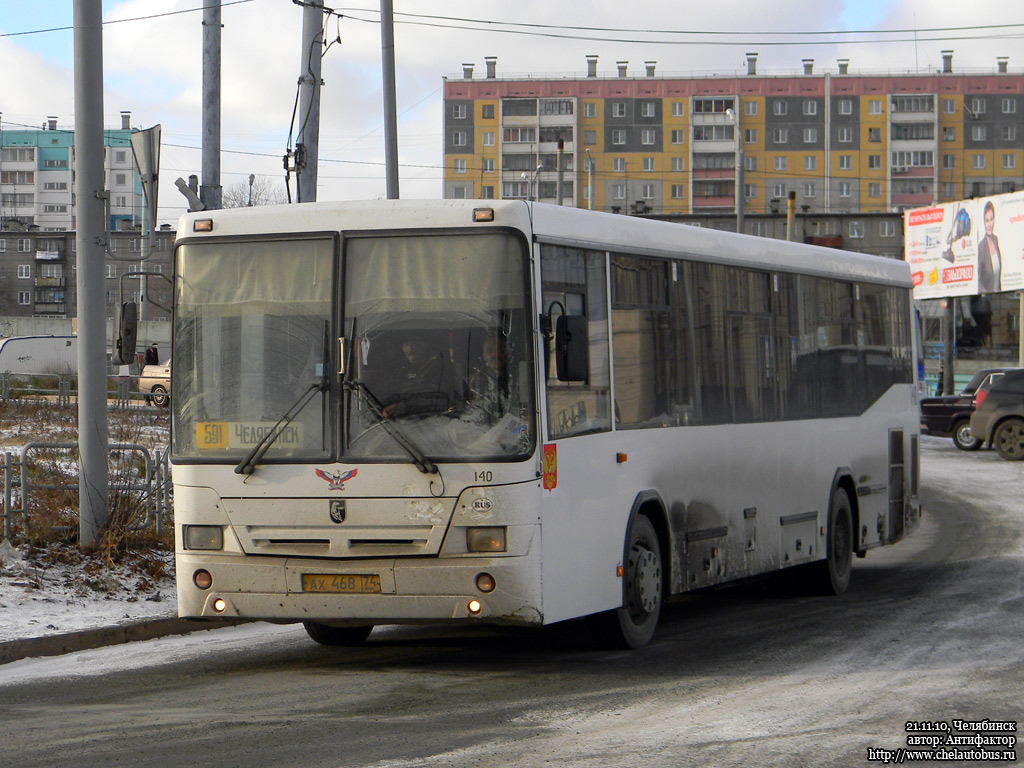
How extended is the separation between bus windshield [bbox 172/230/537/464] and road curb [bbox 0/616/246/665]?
4.83 feet

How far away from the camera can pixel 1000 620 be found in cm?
1120

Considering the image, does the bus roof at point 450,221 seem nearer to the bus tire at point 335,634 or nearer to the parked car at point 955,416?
the bus tire at point 335,634

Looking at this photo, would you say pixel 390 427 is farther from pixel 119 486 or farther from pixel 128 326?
pixel 119 486

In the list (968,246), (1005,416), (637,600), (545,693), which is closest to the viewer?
(545,693)

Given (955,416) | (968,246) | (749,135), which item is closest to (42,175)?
(749,135)

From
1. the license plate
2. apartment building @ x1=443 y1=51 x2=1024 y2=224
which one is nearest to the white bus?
the license plate

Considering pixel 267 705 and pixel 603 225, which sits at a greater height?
pixel 603 225

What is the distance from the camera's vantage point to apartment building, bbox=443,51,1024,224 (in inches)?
4924

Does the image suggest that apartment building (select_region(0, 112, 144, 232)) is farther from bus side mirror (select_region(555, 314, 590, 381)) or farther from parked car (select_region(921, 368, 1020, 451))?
bus side mirror (select_region(555, 314, 590, 381))

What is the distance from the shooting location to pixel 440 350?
8.46m

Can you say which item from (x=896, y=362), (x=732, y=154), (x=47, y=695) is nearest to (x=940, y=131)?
(x=732, y=154)

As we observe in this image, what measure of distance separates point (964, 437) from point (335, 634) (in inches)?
1085

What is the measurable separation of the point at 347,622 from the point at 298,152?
8112mm

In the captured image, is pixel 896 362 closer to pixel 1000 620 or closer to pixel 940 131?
pixel 1000 620
